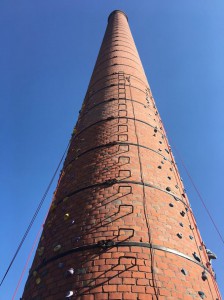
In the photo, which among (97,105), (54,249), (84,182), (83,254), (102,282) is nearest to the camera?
(102,282)

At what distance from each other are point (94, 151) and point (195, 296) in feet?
8.28

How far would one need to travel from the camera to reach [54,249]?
139 inches

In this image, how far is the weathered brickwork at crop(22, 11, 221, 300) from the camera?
2.92 meters

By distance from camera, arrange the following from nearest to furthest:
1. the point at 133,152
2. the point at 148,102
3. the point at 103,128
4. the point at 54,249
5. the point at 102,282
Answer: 1. the point at 102,282
2. the point at 54,249
3. the point at 133,152
4. the point at 103,128
5. the point at 148,102

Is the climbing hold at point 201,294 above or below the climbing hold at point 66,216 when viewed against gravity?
below

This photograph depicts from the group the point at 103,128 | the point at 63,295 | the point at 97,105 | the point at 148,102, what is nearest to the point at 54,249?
the point at 63,295

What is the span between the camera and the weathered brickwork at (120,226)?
292 cm

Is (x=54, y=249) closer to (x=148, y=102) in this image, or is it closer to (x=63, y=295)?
(x=63, y=295)

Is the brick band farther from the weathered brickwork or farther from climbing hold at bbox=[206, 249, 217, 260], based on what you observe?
climbing hold at bbox=[206, 249, 217, 260]

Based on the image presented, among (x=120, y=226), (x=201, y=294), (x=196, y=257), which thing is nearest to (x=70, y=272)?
(x=120, y=226)

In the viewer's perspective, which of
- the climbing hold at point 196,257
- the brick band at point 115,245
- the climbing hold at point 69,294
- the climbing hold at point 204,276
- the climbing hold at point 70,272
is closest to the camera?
the climbing hold at point 69,294

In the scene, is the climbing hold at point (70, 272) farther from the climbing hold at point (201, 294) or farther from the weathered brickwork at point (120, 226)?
the climbing hold at point (201, 294)

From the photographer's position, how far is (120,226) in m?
3.38

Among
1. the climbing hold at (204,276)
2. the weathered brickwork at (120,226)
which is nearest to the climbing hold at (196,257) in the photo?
the weathered brickwork at (120,226)
